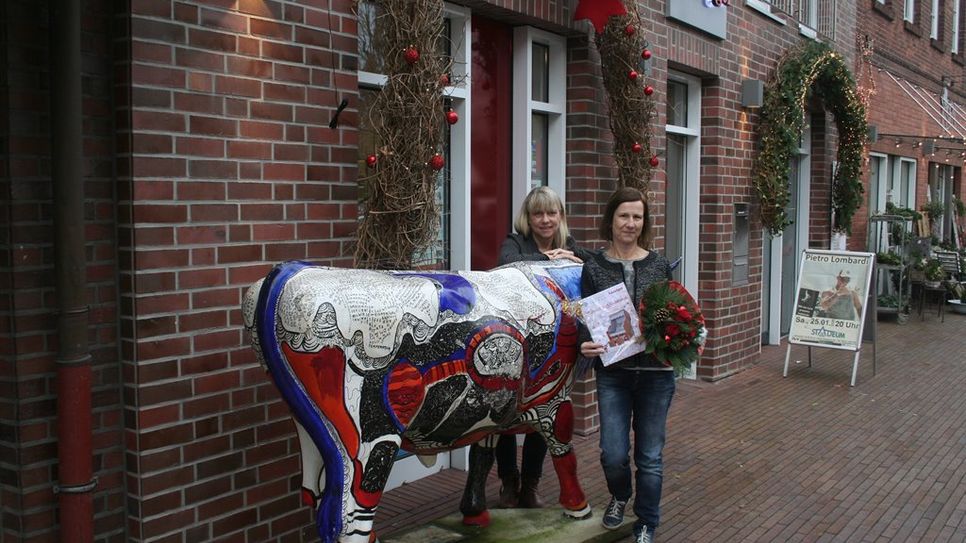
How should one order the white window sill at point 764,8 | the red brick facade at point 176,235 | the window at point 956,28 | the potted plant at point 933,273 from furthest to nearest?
1. the window at point 956,28
2. the potted plant at point 933,273
3. the white window sill at point 764,8
4. the red brick facade at point 176,235

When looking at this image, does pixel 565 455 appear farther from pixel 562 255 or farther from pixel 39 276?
pixel 39 276

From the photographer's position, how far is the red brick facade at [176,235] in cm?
322

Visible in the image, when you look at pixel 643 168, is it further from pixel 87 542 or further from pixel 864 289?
pixel 87 542

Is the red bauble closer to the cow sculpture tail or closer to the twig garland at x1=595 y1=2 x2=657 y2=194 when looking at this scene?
the cow sculpture tail

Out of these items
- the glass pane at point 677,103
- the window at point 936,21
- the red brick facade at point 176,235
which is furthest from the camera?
the window at point 936,21

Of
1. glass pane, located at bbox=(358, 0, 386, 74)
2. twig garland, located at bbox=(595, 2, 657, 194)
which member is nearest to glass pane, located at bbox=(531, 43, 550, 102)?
twig garland, located at bbox=(595, 2, 657, 194)

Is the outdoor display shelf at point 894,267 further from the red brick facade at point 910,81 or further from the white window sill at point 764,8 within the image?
the white window sill at point 764,8

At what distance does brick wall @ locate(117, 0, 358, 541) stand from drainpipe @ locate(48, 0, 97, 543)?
10.4 inches

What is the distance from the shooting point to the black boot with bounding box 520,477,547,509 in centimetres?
486

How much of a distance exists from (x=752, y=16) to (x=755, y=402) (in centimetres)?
408

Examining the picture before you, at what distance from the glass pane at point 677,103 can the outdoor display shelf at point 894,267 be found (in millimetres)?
5609

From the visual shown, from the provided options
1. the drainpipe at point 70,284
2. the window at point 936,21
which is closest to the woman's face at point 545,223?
the drainpipe at point 70,284

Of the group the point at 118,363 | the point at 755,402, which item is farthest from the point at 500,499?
the point at 755,402

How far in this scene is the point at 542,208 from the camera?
4582 mm
